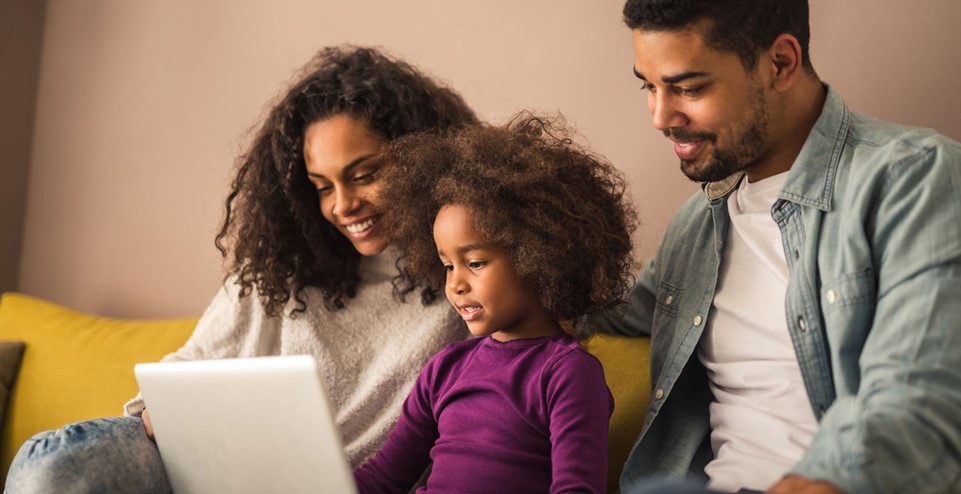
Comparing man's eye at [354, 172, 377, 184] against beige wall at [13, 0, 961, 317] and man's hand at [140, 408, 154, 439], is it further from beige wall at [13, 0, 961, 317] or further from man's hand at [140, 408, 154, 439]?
man's hand at [140, 408, 154, 439]

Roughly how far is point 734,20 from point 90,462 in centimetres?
121

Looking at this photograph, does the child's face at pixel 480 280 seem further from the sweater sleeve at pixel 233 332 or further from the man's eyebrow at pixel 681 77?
the sweater sleeve at pixel 233 332

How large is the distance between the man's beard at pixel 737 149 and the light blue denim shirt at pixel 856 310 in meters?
0.07

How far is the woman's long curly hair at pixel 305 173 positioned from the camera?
1.87m

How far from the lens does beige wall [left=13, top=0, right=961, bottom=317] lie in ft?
5.74

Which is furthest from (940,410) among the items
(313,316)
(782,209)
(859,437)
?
(313,316)

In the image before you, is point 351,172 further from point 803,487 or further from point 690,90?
point 803,487

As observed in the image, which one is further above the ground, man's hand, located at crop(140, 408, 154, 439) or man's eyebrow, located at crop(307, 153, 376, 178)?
man's eyebrow, located at crop(307, 153, 376, 178)

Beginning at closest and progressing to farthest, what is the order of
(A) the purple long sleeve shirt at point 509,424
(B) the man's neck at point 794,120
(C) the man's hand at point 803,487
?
(C) the man's hand at point 803,487
(A) the purple long sleeve shirt at point 509,424
(B) the man's neck at point 794,120

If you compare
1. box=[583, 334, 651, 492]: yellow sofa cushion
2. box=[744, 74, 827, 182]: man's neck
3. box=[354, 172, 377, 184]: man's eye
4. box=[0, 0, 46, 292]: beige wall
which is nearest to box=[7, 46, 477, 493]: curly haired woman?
box=[354, 172, 377, 184]: man's eye

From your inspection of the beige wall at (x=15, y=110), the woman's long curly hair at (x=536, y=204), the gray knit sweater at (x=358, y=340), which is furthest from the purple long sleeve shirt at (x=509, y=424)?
the beige wall at (x=15, y=110)

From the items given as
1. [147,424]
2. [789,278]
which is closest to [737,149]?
[789,278]

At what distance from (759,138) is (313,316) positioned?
966 millimetres

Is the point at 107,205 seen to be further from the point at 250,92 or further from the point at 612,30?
the point at 612,30
